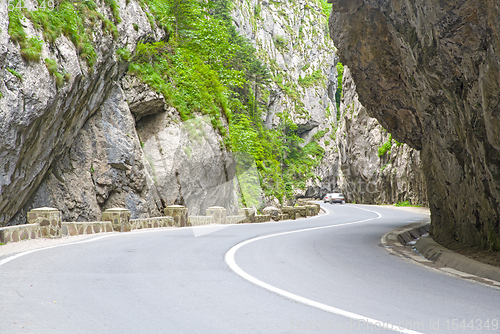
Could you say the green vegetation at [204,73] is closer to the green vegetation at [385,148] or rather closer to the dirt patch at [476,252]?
the green vegetation at [385,148]

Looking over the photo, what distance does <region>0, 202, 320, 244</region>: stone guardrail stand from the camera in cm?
1023

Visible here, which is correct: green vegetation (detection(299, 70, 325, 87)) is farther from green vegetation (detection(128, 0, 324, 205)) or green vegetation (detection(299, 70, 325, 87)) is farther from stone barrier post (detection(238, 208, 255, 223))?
stone barrier post (detection(238, 208, 255, 223))

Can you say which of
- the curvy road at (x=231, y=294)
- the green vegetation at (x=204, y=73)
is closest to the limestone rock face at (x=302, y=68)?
the green vegetation at (x=204, y=73)

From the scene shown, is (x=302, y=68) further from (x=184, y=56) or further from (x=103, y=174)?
(x=103, y=174)

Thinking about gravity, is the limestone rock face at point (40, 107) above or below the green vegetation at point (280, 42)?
below

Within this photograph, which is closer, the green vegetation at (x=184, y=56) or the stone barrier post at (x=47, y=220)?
the stone barrier post at (x=47, y=220)

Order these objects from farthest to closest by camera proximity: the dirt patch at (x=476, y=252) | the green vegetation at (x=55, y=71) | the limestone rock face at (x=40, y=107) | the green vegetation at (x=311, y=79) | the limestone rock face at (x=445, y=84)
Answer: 1. the green vegetation at (x=311, y=79)
2. the green vegetation at (x=55, y=71)
3. the limestone rock face at (x=40, y=107)
4. the dirt patch at (x=476, y=252)
5. the limestone rock face at (x=445, y=84)

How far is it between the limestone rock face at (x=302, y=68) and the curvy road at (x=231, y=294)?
178ft

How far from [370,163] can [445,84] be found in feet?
152

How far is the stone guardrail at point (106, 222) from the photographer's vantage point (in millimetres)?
10227

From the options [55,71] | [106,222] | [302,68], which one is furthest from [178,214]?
[302,68]

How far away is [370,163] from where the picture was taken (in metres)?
52.8

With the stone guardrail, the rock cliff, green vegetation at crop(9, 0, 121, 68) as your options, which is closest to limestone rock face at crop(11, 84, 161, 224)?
the rock cliff

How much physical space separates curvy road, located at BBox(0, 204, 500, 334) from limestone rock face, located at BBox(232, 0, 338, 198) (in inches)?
2139
